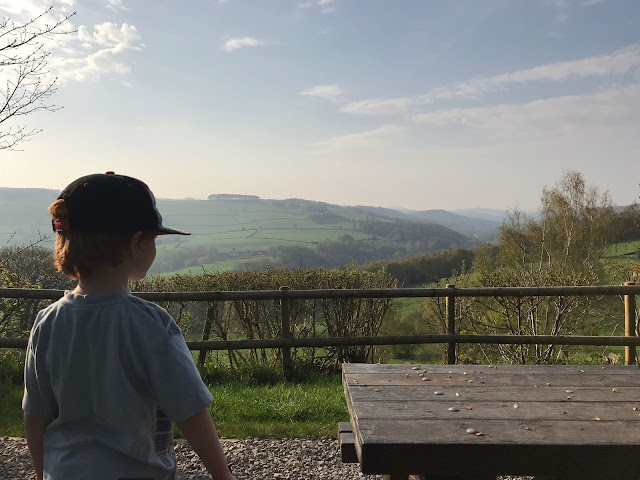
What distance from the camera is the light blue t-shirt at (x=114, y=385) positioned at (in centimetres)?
121

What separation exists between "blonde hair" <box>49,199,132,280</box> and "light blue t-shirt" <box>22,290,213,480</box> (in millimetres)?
81

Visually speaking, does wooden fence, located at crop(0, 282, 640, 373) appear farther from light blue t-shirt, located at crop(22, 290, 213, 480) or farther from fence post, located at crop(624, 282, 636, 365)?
light blue t-shirt, located at crop(22, 290, 213, 480)

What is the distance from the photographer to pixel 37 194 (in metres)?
72.4

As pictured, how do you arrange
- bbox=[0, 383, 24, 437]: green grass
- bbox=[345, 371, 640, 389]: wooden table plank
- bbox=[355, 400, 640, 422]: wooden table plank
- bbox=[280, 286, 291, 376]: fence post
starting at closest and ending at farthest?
bbox=[355, 400, 640, 422]: wooden table plank
bbox=[345, 371, 640, 389]: wooden table plank
bbox=[0, 383, 24, 437]: green grass
bbox=[280, 286, 291, 376]: fence post

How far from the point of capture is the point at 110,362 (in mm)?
1204

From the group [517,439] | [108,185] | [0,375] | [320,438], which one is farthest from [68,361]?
[0,375]

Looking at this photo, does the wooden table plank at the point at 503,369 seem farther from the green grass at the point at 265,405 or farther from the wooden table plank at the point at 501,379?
the green grass at the point at 265,405

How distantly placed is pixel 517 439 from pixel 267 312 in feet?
19.5

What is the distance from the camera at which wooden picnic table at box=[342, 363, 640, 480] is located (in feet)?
6.42

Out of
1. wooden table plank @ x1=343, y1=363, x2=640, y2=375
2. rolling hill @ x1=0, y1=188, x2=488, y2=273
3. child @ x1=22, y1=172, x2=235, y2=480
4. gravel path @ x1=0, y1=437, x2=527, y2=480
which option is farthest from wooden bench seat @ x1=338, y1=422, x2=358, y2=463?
rolling hill @ x1=0, y1=188, x2=488, y2=273

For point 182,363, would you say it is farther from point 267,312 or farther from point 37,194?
point 37,194

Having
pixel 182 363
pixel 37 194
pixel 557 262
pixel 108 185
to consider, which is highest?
pixel 37 194

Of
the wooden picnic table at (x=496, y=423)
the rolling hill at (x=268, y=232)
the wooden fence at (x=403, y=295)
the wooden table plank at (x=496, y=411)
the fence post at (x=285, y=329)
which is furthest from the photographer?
the rolling hill at (x=268, y=232)

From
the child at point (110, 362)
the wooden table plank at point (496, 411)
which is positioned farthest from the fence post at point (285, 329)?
the child at point (110, 362)
